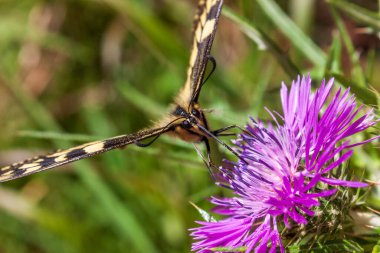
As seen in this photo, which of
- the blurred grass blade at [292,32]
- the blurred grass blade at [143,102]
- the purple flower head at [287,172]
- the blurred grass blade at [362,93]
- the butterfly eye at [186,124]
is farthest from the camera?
the blurred grass blade at [143,102]

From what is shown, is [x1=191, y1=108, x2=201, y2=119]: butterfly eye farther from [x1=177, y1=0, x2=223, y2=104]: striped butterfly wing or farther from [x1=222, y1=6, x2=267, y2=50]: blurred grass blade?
[x1=222, y1=6, x2=267, y2=50]: blurred grass blade

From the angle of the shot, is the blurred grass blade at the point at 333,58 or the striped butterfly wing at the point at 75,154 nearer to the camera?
the striped butterfly wing at the point at 75,154

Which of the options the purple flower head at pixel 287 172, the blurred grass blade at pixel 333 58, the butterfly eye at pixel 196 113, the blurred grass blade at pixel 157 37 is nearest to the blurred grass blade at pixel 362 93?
the purple flower head at pixel 287 172

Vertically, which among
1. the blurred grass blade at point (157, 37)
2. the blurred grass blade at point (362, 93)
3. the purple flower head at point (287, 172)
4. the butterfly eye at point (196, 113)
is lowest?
the purple flower head at point (287, 172)

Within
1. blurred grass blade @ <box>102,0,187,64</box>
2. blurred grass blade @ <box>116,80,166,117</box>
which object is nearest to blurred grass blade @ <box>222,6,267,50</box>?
blurred grass blade @ <box>116,80,166,117</box>

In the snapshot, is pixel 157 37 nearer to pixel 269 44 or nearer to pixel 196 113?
pixel 269 44

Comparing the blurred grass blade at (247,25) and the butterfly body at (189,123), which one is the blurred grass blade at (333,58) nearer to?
the blurred grass blade at (247,25)
